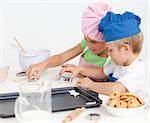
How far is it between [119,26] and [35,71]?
0.49m

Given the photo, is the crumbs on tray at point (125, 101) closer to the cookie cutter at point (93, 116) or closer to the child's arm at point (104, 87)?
the cookie cutter at point (93, 116)

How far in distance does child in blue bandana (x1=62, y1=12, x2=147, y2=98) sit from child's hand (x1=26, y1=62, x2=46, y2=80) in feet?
Answer: 0.87

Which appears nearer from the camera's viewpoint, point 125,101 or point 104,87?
point 125,101

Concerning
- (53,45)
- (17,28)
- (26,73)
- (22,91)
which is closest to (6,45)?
(17,28)

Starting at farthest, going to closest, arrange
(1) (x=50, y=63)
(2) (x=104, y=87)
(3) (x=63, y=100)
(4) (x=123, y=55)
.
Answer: (1) (x=50, y=63) → (4) (x=123, y=55) → (2) (x=104, y=87) → (3) (x=63, y=100)

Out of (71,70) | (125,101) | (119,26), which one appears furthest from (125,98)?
(71,70)

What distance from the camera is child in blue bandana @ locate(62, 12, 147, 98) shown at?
4.50ft

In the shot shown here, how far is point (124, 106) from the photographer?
41.3 inches

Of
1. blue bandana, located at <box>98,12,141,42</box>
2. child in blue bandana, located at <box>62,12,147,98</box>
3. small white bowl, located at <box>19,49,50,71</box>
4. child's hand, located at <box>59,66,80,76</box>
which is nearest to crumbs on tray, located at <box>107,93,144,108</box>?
child in blue bandana, located at <box>62,12,147,98</box>

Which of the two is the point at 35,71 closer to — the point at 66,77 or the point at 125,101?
the point at 66,77

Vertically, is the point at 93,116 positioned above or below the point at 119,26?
below

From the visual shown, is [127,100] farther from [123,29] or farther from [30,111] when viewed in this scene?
[123,29]

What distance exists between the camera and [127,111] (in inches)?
40.8

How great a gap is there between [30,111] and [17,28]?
63.9 inches
